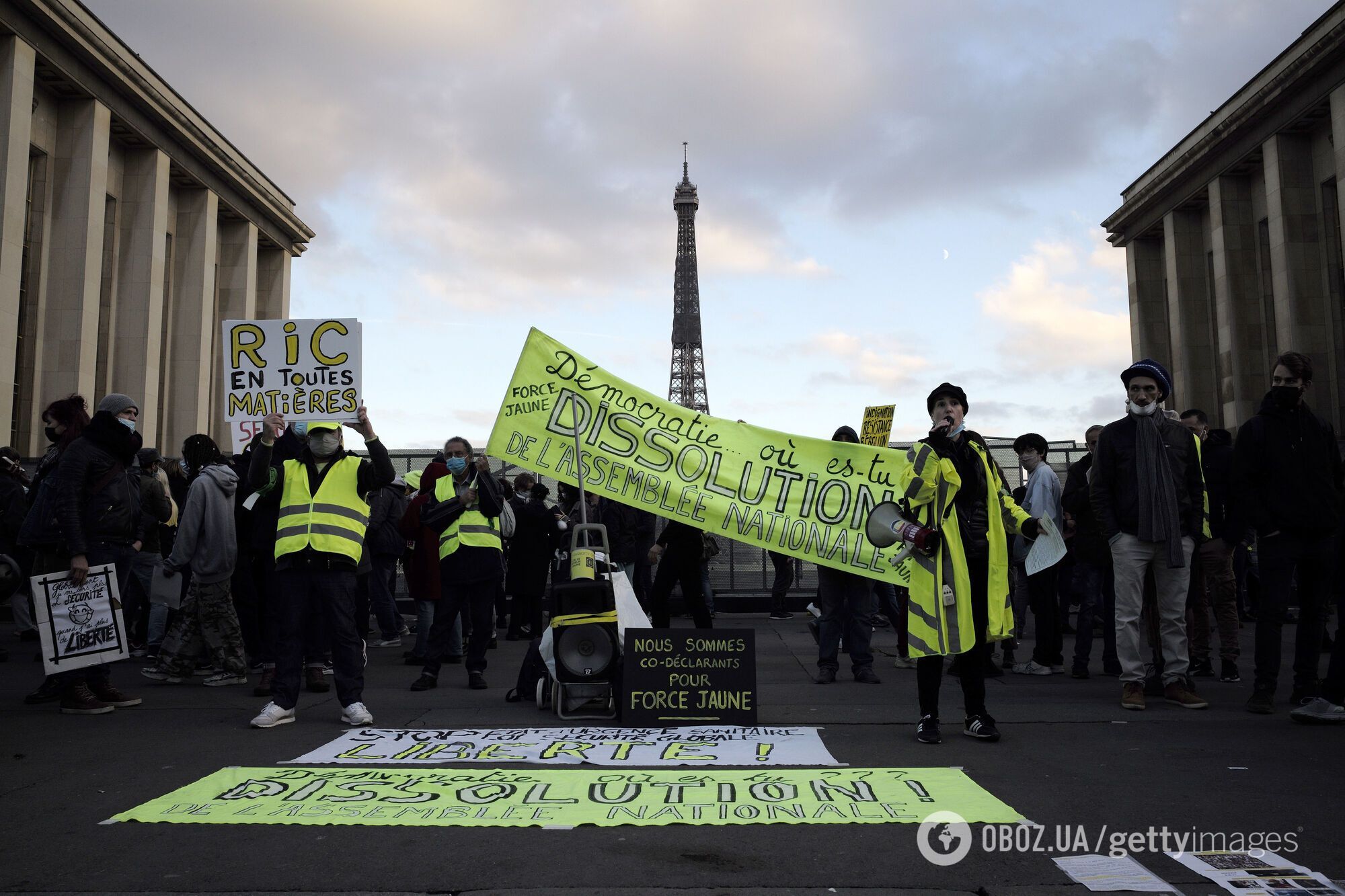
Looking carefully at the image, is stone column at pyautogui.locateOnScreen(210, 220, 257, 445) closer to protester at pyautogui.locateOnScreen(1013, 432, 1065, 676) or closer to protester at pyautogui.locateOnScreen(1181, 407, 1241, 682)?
protester at pyautogui.locateOnScreen(1013, 432, 1065, 676)

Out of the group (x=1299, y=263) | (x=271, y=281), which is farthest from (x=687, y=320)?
(x=1299, y=263)

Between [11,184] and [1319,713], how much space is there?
28363 millimetres

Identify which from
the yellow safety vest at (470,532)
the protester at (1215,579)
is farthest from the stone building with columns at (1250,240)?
the yellow safety vest at (470,532)

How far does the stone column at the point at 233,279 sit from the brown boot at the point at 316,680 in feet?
116

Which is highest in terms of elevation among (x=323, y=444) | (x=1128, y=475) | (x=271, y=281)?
(x=271, y=281)

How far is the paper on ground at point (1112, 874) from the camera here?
3.29 meters

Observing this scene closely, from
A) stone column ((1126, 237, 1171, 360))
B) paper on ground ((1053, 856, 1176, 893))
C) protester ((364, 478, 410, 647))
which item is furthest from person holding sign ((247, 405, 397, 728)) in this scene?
stone column ((1126, 237, 1171, 360))

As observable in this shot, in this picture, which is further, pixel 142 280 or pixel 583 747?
pixel 142 280

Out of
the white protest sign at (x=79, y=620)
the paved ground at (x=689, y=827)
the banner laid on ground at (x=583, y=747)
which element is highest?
the white protest sign at (x=79, y=620)

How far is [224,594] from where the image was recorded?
8.37m

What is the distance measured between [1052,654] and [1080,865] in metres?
5.67

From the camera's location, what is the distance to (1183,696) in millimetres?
6758

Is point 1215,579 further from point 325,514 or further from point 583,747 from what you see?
point 325,514

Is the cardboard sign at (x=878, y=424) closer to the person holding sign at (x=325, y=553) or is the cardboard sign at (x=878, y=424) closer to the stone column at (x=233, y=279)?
the person holding sign at (x=325, y=553)
